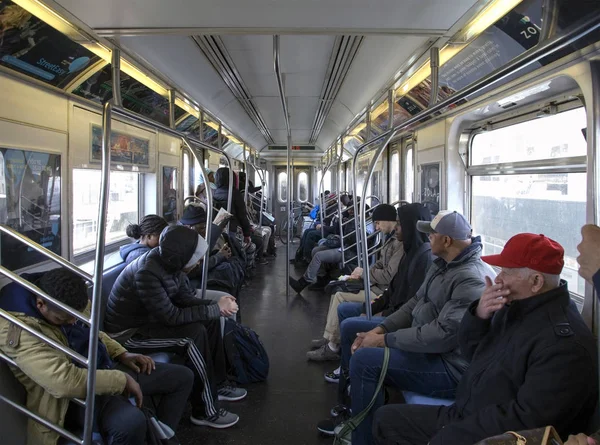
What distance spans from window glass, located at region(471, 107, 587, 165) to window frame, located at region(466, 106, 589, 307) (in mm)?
33

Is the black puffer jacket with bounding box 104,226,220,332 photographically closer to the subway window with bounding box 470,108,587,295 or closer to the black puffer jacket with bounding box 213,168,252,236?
the subway window with bounding box 470,108,587,295

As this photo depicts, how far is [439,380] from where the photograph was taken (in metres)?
2.48

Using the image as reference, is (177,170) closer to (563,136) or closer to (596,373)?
(563,136)

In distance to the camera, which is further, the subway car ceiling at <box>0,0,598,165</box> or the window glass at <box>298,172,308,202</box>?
the window glass at <box>298,172,308,202</box>

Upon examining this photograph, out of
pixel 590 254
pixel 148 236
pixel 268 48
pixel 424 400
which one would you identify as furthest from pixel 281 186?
pixel 590 254

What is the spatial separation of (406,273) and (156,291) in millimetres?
1820

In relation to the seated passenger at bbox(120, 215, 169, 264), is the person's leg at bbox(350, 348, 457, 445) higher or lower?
lower

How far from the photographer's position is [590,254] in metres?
1.43

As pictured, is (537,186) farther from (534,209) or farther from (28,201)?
(28,201)

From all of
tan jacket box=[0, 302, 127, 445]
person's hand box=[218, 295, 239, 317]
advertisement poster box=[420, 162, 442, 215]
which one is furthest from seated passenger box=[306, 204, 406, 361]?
tan jacket box=[0, 302, 127, 445]

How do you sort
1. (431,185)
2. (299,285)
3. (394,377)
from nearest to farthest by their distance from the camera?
(394,377) → (431,185) → (299,285)

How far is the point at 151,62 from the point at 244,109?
130 inches

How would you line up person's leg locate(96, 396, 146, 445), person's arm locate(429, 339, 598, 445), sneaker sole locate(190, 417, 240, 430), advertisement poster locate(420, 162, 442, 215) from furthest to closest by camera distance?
advertisement poster locate(420, 162, 442, 215) → sneaker sole locate(190, 417, 240, 430) → person's leg locate(96, 396, 146, 445) → person's arm locate(429, 339, 598, 445)

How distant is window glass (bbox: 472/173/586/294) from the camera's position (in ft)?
9.20
